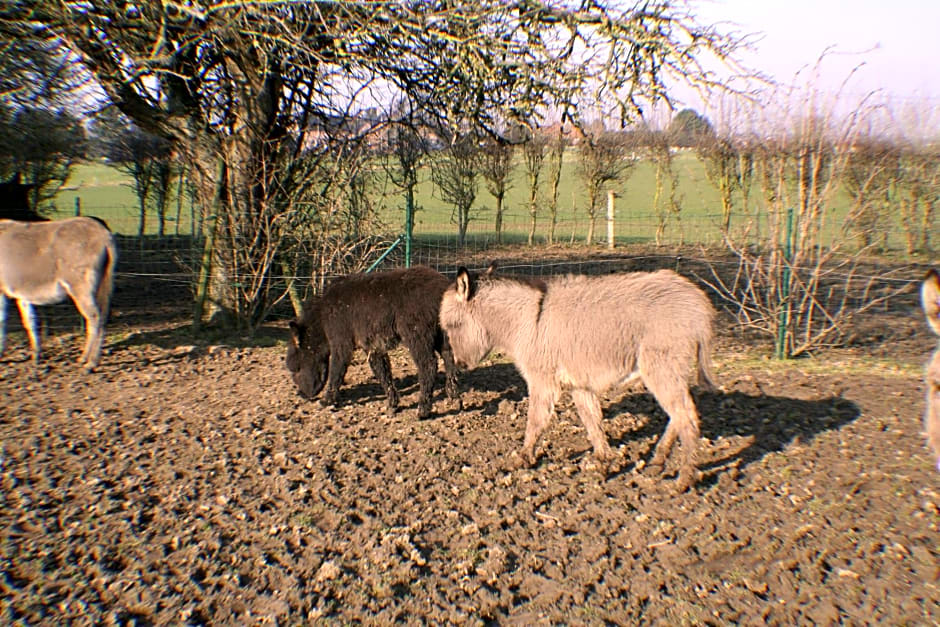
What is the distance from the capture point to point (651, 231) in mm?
28078

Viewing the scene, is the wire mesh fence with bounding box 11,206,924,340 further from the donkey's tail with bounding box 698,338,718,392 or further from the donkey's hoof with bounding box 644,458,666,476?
the donkey's hoof with bounding box 644,458,666,476

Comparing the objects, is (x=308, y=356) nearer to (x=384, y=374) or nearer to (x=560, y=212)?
(x=384, y=374)

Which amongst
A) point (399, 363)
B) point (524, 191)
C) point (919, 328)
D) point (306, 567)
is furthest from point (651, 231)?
point (306, 567)

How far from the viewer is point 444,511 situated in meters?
4.31

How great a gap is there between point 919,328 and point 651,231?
18.0 m

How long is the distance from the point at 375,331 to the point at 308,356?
3.00 ft

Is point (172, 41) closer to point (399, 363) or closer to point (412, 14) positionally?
point (412, 14)

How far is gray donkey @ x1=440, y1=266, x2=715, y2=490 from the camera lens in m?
4.63

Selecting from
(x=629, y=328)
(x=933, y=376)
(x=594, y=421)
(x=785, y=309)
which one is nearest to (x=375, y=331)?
(x=594, y=421)

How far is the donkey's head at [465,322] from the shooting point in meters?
5.34

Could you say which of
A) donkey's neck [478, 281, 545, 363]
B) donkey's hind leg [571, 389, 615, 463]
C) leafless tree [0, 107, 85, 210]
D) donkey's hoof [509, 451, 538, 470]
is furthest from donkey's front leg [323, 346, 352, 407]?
leafless tree [0, 107, 85, 210]

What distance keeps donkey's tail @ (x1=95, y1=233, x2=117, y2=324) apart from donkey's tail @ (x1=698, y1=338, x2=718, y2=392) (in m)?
6.84

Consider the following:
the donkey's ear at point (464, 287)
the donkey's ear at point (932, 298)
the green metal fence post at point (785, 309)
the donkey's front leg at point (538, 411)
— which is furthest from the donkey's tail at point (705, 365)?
the green metal fence post at point (785, 309)

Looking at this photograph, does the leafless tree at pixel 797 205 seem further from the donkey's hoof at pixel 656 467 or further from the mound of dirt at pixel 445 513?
the donkey's hoof at pixel 656 467
